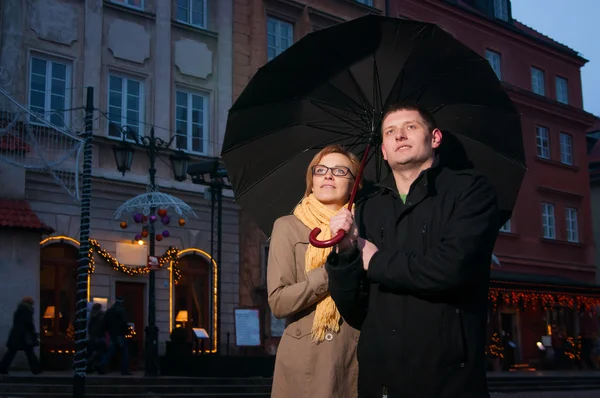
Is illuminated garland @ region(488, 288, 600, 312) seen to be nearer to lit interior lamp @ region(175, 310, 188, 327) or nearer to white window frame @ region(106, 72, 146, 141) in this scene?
lit interior lamp @ region(175, 310, 188, 327)

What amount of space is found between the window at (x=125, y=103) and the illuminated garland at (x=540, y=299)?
13709mm

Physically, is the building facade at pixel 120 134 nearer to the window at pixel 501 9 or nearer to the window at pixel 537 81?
the window at pixel 501 9

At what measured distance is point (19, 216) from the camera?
1916 cm

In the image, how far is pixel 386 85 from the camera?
4711 millimetres

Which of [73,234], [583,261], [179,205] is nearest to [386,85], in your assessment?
[179,205]

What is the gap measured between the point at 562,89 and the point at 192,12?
792 inches

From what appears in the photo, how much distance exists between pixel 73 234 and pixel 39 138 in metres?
2.41

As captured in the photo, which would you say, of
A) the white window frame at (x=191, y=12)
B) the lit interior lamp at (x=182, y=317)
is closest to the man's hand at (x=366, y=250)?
the lit interior lamp at (x=182, y=317)

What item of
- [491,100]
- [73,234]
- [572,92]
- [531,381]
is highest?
[572,92]

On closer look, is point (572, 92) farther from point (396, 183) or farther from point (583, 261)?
point (396, 183)

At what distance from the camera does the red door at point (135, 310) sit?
2152cm

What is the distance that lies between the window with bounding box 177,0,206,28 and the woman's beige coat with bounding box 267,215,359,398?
20415mm

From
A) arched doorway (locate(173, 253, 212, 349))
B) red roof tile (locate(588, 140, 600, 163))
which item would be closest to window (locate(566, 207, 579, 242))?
red roof tile (locate(588, 140, 600, 163))

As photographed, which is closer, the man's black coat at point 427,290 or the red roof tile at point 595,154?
the man's black coat at point 427,290
